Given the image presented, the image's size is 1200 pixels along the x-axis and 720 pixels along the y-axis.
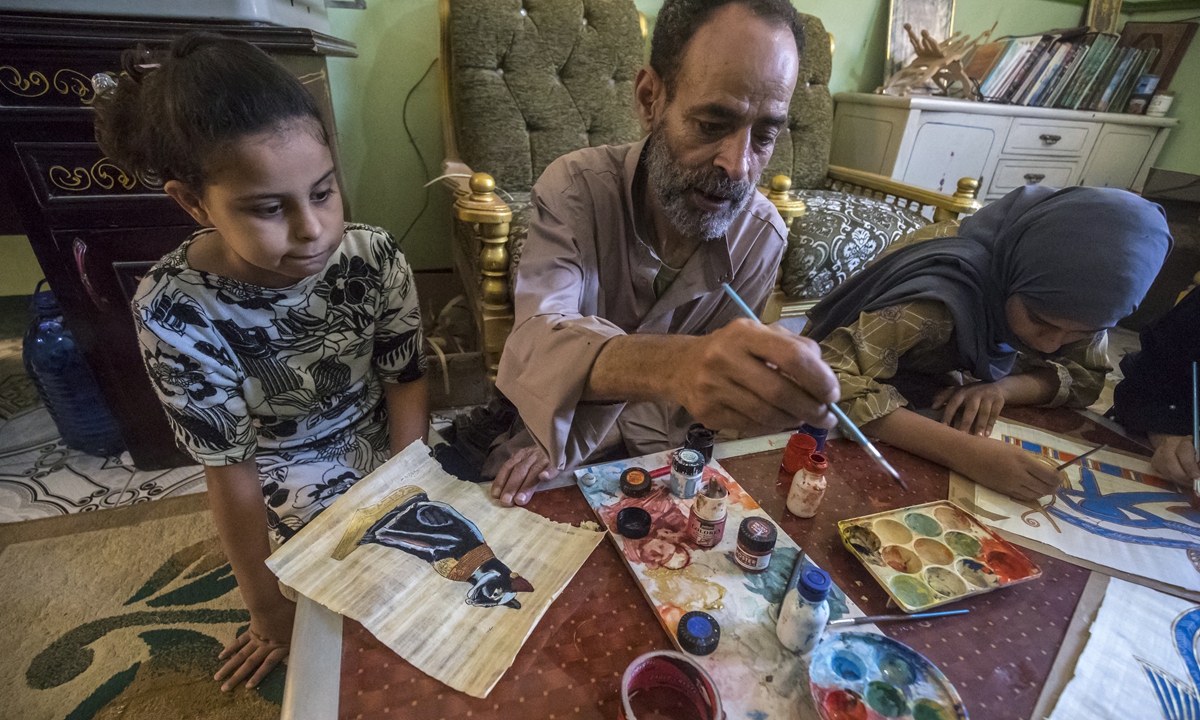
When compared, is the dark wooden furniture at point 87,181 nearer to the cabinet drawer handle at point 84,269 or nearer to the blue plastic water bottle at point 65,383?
the cabinet drawer handle at point 84,269

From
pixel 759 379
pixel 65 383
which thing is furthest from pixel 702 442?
pixel 65 383

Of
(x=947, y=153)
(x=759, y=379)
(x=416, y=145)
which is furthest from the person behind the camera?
(x=947, y=153)

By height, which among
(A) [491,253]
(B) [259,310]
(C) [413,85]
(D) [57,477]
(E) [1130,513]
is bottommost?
(D) [57,477]

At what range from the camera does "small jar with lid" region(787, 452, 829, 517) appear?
66cm

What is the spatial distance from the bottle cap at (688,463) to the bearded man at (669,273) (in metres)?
0.08

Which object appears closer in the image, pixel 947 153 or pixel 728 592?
pixel 728 592

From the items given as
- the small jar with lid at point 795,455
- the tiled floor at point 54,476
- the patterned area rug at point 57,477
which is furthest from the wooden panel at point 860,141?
the patterned area rug at point 57,477

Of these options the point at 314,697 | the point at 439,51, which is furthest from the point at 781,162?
the point at 314,697

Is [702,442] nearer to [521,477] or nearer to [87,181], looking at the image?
[521,477]

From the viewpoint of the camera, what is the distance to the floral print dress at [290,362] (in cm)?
74

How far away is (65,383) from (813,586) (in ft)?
5.97

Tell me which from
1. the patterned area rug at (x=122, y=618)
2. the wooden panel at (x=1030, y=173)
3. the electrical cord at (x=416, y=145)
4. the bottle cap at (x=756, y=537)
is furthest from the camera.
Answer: the wooden panel at (x=1030, y=173)

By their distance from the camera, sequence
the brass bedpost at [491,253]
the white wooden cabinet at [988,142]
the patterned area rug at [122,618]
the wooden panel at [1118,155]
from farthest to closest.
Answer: the wooden panel at [1118,155] → the white wooden cabinet at [988,142] → the brass bedpost at [491,253] → the patterned area rug at [122,618]

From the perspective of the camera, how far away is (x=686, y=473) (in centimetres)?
67
